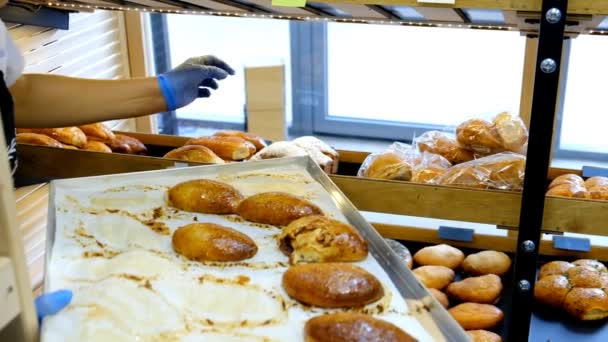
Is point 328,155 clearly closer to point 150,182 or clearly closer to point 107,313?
point 150,182

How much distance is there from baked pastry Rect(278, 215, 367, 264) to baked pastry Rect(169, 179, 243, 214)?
21cm

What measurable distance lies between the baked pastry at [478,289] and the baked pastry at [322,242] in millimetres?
642

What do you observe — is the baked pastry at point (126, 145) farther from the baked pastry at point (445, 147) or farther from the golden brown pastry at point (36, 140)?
the baked pastry at point (445, 147)

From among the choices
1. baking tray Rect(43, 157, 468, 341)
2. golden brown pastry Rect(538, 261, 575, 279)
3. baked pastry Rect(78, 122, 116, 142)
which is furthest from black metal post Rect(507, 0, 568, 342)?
baked pastry Rect(78, 122, 116, 142)

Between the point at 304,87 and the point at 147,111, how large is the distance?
2797mm

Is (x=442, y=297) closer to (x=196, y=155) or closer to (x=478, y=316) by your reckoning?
(x=478, y=316)

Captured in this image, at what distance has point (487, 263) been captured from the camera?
6.27ft

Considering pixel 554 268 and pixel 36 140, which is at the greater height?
pixel 36 140

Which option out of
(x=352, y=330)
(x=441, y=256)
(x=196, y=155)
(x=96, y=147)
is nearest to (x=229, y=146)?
(x=196, y=155)

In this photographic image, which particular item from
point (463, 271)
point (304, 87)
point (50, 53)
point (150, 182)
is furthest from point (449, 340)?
point (304, 87)

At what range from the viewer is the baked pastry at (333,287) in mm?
1104

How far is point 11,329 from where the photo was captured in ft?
2.51

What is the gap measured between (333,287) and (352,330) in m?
0.12

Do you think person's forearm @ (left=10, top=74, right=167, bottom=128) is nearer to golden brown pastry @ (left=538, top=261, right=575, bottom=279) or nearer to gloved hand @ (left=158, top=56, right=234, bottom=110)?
gloved hand @ (left=158, top=56, right=234, bottom=110)
